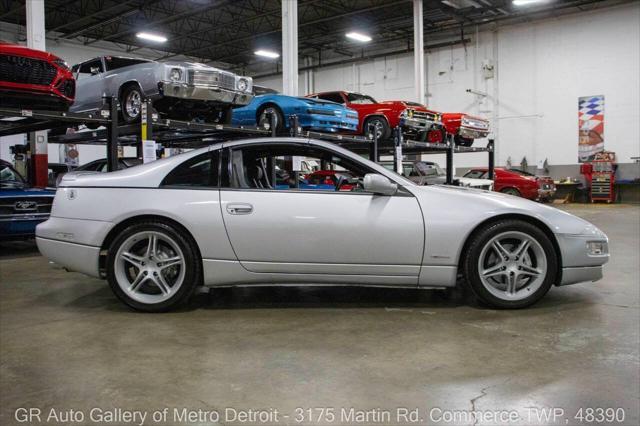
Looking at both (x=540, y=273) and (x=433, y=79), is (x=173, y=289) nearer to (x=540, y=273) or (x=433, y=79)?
(x=540, y=273)

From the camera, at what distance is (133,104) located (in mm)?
7066

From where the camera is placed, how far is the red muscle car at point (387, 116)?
9.24m

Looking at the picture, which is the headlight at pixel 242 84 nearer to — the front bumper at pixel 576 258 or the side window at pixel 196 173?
the side window at pixel 196 173

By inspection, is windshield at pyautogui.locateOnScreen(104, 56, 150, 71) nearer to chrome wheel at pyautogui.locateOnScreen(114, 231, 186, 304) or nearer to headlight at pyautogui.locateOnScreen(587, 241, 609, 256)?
chrome wheel at pyautogui.locateOnScreen(114, 231, 186, 304)

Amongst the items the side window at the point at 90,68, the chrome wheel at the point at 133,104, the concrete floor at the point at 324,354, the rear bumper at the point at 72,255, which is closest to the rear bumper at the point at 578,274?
the concrete floor at the point at 324,354

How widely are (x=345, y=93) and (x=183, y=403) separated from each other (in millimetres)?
8527

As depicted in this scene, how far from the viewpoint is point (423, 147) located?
986 cm

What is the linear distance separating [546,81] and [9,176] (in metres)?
19.1

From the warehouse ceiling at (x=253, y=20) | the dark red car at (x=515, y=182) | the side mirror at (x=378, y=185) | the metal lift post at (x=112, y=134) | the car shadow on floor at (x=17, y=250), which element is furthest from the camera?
the warehouse ceiling at (x=253, y=20)

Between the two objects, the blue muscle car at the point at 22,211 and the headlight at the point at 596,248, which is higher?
the blue muscle car at the point at 22,211

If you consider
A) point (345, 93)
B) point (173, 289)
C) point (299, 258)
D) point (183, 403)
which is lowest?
point (183, 403)

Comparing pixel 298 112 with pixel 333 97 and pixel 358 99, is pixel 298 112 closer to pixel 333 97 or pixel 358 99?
pixel 333 97

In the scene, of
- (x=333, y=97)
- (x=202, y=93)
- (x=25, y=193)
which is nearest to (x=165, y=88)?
(x=202, y=93)

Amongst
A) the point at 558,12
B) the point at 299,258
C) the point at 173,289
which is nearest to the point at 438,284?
the point at 299,258
